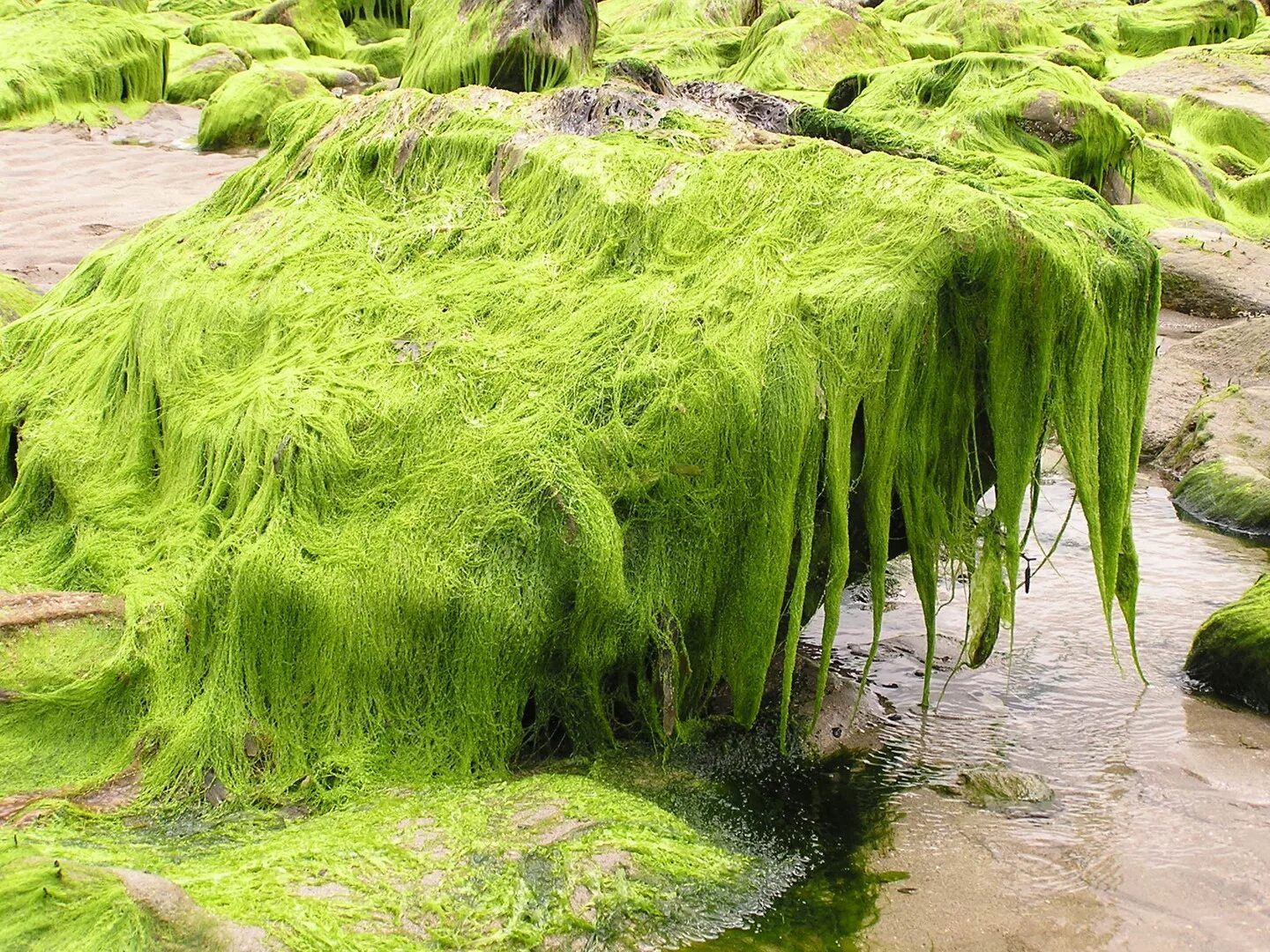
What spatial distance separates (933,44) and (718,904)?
42.8 ft

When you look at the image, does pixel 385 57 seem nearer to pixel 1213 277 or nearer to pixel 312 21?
pixel 312 21

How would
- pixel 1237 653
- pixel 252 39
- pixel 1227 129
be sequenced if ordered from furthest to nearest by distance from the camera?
pixel 252 39 → pixel 1227 129 → pixel 1237 653

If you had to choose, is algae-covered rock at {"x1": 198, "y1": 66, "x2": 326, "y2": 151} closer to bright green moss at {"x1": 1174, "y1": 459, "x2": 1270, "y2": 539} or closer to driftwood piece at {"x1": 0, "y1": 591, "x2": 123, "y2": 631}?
driftwood piece at {"x1": 0, "y1": 591, "x2": 123, "y2": 631}

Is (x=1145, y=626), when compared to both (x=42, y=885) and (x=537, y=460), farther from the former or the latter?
(x=42, y=885)

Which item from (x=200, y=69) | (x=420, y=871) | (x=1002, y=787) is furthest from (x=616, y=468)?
(x=200, y=69)

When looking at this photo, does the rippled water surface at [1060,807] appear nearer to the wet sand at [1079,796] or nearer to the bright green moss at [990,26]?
the wet sand at [1079,796]

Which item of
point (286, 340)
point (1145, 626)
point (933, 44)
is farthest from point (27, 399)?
point (933, 44)

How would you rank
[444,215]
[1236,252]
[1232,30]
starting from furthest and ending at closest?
[1232,30]
[1236,252]
[444,215]

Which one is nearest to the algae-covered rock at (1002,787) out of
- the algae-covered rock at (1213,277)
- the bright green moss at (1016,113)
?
the bright green moss at (1016,113)

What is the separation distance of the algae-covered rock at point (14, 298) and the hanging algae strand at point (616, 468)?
6.63 feet

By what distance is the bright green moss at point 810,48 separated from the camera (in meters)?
11.4

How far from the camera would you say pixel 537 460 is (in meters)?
3.11

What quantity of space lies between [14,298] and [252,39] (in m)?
12.4

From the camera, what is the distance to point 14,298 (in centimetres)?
537
